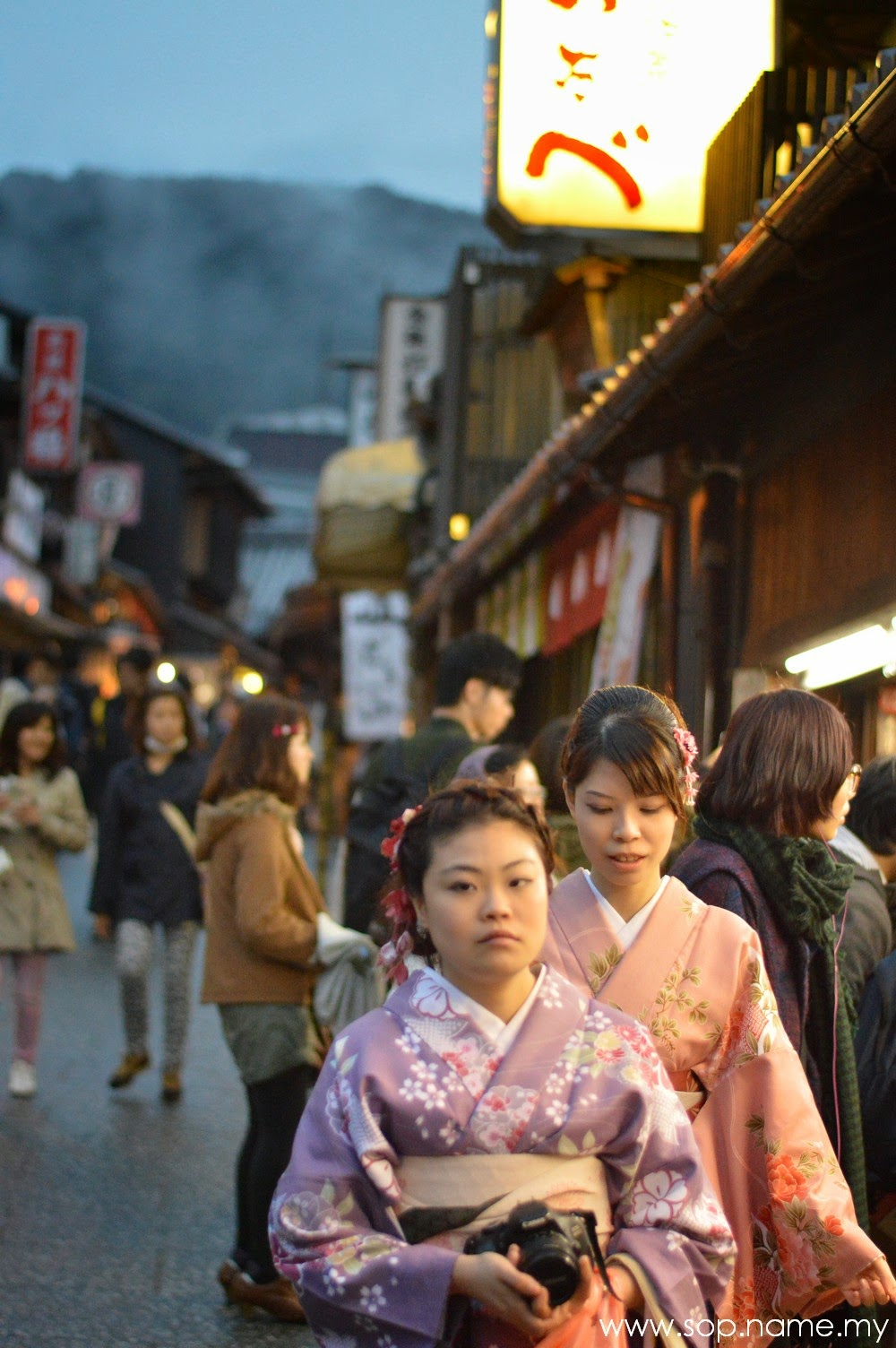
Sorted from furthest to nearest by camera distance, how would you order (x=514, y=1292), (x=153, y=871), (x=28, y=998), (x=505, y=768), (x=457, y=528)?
(x=457, y=528) → (x=153, y=871) → (x=28, y=998) → (x=505, y=768) → (x=514, y=1292)

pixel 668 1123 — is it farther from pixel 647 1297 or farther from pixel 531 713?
pixel 531 713

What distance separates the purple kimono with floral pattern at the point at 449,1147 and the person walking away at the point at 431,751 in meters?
2.97

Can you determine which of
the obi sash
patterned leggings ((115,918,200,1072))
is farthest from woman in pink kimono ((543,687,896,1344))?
patterned leggings ((115,918,200,1072))

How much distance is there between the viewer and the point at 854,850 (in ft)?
14.2

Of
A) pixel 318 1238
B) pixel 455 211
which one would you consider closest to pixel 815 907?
pixel 318 1238

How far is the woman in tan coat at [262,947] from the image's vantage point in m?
5.18

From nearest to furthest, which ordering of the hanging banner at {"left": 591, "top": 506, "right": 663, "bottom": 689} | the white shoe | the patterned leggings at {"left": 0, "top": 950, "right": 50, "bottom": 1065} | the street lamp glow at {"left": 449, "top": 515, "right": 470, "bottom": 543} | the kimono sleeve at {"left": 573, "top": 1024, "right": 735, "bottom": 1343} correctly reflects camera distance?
the kimono sleeve at {"left": 573, "top": 1024, "right": 735, "bottom": 1343}, the white shoe, the patterned leggings at {"left": 0, "top": 950, "right": 50, "bottom": 1065}, the hanging banner at {"left": 591, "top": 506, "right": 663, "bottom": 689}, the street lamp glow at {"left": 449, "top": 515, "right": 470, "bottom": 543}

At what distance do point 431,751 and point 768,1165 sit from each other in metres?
3.01

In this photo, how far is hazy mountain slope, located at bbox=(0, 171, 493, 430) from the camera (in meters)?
129

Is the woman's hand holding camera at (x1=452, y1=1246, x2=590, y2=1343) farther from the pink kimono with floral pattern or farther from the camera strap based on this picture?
the pink kimono with floral pattern

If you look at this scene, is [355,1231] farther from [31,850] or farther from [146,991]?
[31,850]

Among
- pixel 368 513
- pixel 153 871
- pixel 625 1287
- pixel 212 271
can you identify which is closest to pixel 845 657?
pixel 153 871

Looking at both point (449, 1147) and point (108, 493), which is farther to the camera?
point (108, 493)

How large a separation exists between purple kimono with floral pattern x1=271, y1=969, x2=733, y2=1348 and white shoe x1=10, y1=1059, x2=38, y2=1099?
5.53 m
